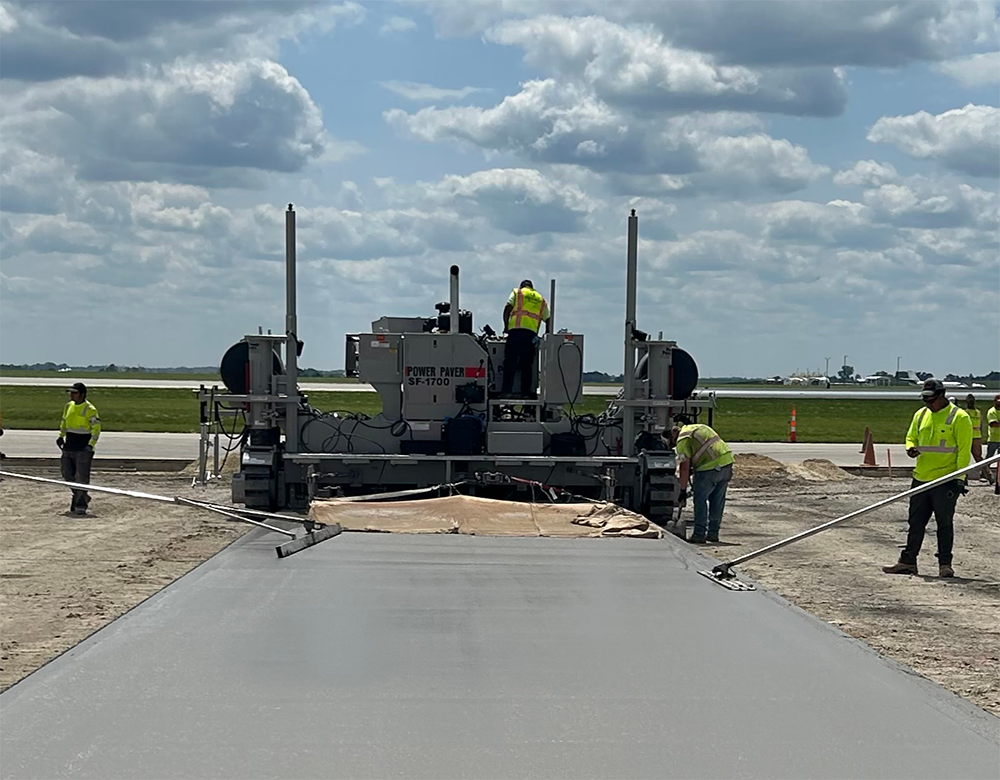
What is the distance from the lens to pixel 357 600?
8961mm

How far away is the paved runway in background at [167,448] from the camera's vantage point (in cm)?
2869

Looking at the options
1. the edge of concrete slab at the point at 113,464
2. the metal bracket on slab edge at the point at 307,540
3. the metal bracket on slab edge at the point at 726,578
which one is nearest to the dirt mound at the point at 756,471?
the edge of concrete slab at the point at 113,464

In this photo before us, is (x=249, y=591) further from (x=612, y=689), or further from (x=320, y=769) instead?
(x=320, y=769)

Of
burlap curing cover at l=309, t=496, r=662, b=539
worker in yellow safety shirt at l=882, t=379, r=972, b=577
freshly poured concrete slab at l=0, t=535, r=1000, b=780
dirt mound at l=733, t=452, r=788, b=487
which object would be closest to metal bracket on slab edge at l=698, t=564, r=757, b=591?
freshly poured concrete slab at l=0, t=535, r=1000, b=780

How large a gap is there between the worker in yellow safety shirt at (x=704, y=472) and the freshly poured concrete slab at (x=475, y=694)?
17.4ft

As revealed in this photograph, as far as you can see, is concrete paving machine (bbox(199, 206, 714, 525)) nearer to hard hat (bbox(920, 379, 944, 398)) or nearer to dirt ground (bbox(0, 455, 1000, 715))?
dirt ground (bbox(0, 455, 1000, 715))

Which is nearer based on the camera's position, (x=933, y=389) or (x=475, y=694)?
(x=475, y=694)

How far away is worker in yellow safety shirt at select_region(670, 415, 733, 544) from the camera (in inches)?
593

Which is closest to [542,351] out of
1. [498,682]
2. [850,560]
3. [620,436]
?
[620,436]

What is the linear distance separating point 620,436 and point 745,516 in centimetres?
337

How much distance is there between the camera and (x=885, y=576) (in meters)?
12.4

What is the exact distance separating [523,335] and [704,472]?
2.84 metres

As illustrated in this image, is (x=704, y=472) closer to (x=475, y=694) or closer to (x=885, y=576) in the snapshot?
(x=885, y=576)

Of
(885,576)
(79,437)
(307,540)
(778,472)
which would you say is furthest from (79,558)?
(778,472)
